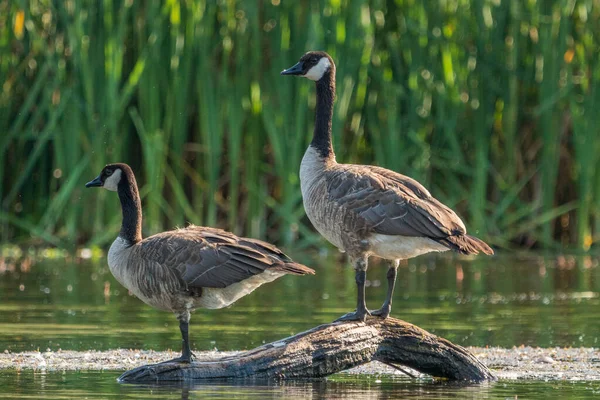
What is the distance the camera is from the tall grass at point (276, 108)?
2041 centimetres

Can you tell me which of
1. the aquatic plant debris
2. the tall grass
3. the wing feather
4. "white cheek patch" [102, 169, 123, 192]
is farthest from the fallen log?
the tall grass

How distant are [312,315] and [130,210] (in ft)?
12.3

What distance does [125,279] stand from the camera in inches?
434

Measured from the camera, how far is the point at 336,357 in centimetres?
1066

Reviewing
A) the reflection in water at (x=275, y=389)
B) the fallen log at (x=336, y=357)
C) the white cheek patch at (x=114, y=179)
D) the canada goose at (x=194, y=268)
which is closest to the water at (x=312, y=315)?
the reflection in water at (x=275, y=389)

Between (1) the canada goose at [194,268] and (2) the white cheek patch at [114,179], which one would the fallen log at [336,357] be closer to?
(1) the canada goose at [194,268]

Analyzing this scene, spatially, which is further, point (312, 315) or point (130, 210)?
point (312, 315)

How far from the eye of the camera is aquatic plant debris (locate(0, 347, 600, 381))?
10969 millimetres

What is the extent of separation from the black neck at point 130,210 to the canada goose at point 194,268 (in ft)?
0.74

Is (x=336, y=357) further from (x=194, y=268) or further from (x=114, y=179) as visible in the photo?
(x=114, y=179)

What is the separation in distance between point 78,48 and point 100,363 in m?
9.89

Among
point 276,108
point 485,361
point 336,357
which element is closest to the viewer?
point 336,357

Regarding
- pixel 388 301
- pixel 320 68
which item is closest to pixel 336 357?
pixel 388 301

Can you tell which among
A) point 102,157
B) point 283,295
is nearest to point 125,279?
point 283,295
